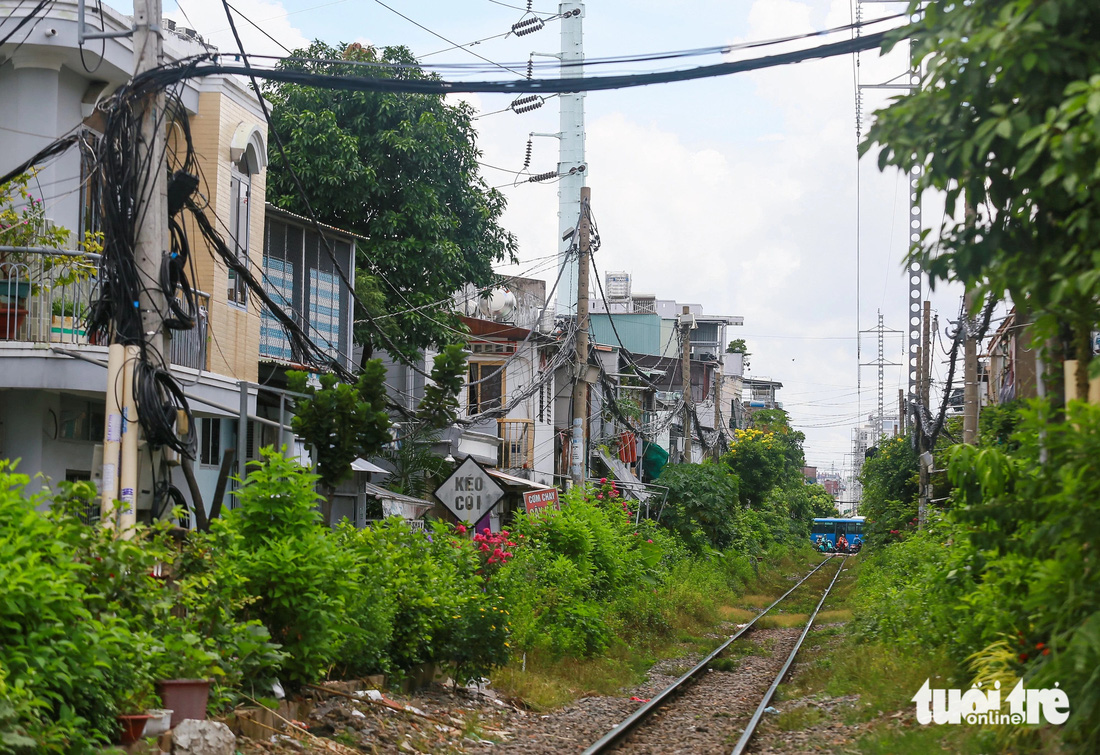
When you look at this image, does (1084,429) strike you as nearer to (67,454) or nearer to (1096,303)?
(1096,303)

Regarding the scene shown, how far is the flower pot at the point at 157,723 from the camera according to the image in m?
7.43

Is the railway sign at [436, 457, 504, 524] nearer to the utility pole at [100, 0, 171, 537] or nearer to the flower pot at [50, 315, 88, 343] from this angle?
the flower pot at [50, 315, 88, 343]

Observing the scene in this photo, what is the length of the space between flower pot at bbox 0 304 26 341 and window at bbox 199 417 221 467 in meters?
4.09

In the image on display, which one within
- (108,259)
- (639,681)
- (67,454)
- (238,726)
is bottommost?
(639,681)

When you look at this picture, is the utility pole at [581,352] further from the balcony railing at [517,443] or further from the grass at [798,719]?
the balcony railing at [517,443]

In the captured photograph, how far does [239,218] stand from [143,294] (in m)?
7.10

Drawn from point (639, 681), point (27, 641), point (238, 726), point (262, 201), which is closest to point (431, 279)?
point (262, 201)

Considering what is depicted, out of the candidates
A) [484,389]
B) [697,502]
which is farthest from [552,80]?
[697,502]

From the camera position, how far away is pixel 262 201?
17.4 meters

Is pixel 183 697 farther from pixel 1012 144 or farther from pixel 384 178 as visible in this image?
pixel 384 178

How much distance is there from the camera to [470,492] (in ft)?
46.8

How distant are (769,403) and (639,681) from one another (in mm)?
89042

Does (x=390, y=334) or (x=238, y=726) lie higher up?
(x=390, y=334)

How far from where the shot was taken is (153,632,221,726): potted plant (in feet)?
25.6
